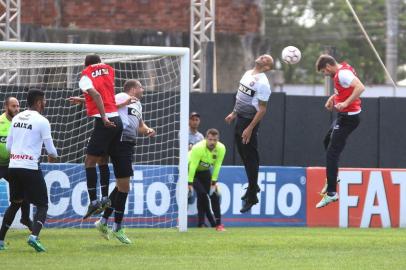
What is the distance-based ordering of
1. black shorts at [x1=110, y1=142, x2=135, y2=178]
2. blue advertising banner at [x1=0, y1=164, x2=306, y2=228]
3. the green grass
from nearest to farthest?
the green grass < black shorts at [x1=110, y1=142, x2=135, y2=178] < blue advertising banner at [x1=0, y1=164, x2=306, y2=228]

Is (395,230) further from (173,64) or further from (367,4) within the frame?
(367,4)

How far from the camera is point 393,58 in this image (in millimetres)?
50000

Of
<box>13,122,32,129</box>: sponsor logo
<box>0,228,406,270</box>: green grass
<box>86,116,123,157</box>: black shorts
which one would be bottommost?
<box>0,228,406,270</box>: green grass

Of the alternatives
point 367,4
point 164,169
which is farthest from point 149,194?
point 367,4

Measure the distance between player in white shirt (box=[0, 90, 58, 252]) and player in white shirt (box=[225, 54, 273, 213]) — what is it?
2855mm

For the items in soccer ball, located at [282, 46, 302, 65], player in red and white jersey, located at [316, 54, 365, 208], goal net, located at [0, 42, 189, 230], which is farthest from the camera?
goal net, located at [0, 42, 189, 230]

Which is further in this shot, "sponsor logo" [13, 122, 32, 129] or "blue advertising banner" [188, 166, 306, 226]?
"blue advertising banner" [188, 166, 306, 226]

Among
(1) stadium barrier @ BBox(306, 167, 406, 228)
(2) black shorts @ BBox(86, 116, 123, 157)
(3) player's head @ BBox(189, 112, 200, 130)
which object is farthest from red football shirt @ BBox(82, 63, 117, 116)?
(1) stadium barrier @ BBox(306, 167, 406, 228)

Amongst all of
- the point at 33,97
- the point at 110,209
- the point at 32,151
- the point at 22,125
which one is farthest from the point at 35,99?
the point at 110,209

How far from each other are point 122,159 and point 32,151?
55.8 inches

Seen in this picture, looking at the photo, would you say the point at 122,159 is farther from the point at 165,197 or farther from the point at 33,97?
the point at 165,197

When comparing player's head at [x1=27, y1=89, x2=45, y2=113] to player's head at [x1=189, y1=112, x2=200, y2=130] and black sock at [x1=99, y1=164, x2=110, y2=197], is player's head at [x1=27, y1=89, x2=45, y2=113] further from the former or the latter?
player's head at [x1=189, y1=112, x2=200, y2=130]

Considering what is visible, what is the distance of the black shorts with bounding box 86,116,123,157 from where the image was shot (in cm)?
1580

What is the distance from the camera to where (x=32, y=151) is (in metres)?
15.1
